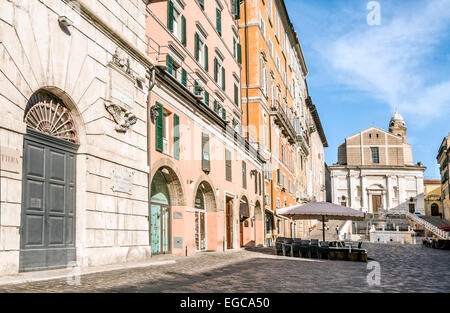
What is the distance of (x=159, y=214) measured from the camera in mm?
19312

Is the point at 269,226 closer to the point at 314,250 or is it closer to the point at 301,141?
the point at 301,141

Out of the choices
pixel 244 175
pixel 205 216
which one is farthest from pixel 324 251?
pixel 244 175

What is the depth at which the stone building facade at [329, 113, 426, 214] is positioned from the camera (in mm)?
86562

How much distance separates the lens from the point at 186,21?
75.8 feet

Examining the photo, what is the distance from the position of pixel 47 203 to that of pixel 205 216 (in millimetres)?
13291

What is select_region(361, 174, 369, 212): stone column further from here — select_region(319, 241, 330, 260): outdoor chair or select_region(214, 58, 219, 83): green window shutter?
select_region(319, 241, 330, 260): outdoor chair

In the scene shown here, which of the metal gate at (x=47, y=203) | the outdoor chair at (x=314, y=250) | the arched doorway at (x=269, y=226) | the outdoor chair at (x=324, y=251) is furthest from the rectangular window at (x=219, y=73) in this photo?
the metal gate at (x=47, y=203)

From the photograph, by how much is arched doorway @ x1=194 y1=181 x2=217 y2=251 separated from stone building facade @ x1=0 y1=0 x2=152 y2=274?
7391mm

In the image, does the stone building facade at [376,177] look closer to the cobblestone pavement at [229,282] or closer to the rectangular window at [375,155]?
the rectangular window at [375,155]

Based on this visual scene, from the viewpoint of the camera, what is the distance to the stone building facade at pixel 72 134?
34.6ft

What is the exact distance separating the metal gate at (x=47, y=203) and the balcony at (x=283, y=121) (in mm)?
28035

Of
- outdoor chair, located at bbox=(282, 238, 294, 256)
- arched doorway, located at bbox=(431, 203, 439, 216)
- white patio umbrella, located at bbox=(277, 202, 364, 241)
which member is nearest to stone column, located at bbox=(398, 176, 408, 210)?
arched doorway, located at bbox=(431, 203, 439, 216)
